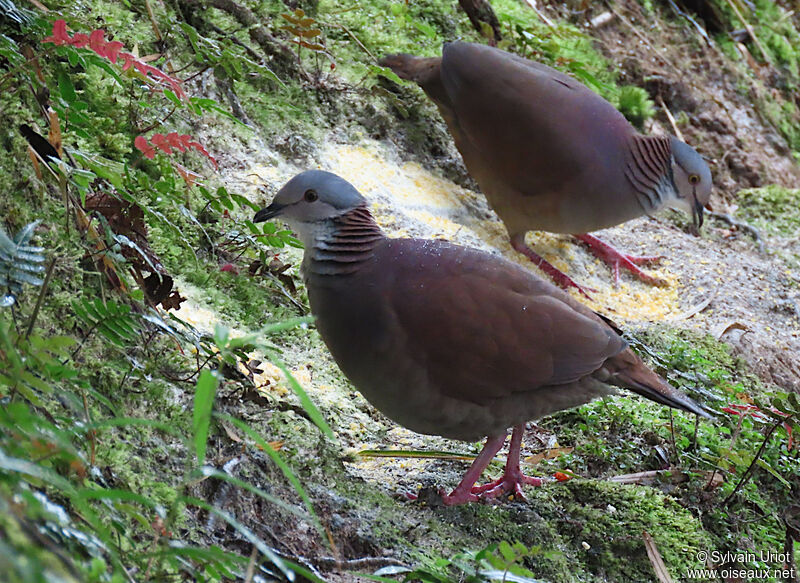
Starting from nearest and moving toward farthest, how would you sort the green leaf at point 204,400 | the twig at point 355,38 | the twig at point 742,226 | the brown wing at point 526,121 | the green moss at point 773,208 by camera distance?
1. the green leaf at point 204,400
2. the brown wing at point 526,121
3. the twig at point 355,38
4. the twig at point 742,226
5. the green moss at point 773,208

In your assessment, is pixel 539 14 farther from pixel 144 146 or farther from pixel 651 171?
pixel 144 146

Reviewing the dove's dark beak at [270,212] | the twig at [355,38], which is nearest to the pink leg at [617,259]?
the twig at [355,38]

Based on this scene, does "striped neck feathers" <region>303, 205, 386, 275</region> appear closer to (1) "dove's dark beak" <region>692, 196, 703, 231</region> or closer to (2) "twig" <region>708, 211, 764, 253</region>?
(1) "dove's dark beak" <region>692, 196, 703, 231</region>

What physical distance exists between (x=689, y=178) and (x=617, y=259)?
2.16 ft

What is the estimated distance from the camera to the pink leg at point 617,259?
544cm

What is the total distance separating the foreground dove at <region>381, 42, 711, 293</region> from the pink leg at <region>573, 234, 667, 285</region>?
1.21ft

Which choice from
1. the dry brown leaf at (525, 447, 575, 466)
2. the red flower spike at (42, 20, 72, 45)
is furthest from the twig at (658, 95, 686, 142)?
the red flower spike at (42, 20, 72, 45)

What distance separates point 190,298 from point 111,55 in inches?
45.8

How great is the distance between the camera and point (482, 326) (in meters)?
2.97

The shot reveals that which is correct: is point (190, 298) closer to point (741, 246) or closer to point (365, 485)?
point (365, 485)

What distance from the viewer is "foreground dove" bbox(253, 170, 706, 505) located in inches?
115

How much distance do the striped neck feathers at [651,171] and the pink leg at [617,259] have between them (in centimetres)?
38

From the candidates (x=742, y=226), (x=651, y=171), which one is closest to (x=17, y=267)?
(x=651, y=171)

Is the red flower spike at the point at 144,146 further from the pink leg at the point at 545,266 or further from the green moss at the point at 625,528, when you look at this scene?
the pink leg at the point at 545,266
